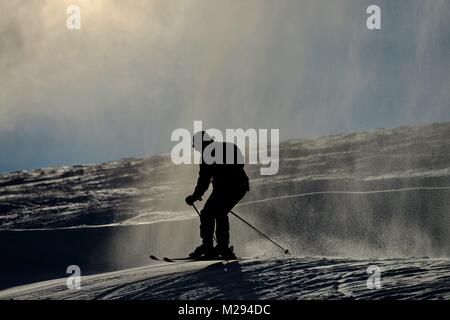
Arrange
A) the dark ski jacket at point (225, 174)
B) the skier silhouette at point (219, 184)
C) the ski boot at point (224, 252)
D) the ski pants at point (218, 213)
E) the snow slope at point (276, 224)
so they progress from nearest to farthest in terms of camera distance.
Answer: the snow slope at point (276, 224) → the skier silhouette at point (219, 184) → the dark ski jacket at point (225, 174) → the ski pants at point (218, 213) → the ski boot at point (224, 252)

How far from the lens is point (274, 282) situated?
1159 cm

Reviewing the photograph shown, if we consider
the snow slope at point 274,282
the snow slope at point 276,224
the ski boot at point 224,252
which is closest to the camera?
the snow slope at point 274,282

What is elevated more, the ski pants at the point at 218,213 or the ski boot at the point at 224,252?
the ski pants at the point at 218,213

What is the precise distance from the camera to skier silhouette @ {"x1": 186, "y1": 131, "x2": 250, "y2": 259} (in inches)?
559

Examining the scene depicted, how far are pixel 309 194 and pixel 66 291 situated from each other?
1570cm

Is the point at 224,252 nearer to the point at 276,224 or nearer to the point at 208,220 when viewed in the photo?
the point at 208,220

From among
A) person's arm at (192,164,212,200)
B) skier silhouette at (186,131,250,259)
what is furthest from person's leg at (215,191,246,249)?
person's arm at (192,164,212,200)

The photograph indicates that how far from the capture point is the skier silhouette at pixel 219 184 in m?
14.2

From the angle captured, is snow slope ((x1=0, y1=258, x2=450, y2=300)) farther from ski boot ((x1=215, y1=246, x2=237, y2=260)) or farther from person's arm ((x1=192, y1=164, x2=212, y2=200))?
person's arm ((x1=192, y1=164, x2=212, y2=200))

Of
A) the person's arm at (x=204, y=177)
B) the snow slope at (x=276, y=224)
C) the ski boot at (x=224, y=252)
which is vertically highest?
the person's arm at (x=204, y=177)

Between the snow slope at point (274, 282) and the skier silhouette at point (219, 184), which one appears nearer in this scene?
the snow slope at point (274, 282)

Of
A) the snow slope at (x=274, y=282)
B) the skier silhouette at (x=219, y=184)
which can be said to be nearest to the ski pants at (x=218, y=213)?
the skier silhouette at (x=219, y=184)

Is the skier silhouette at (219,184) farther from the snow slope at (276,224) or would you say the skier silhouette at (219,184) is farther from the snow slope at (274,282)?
the snow slope at (276,224)

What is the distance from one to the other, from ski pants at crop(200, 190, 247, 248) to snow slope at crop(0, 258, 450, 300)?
639mm
